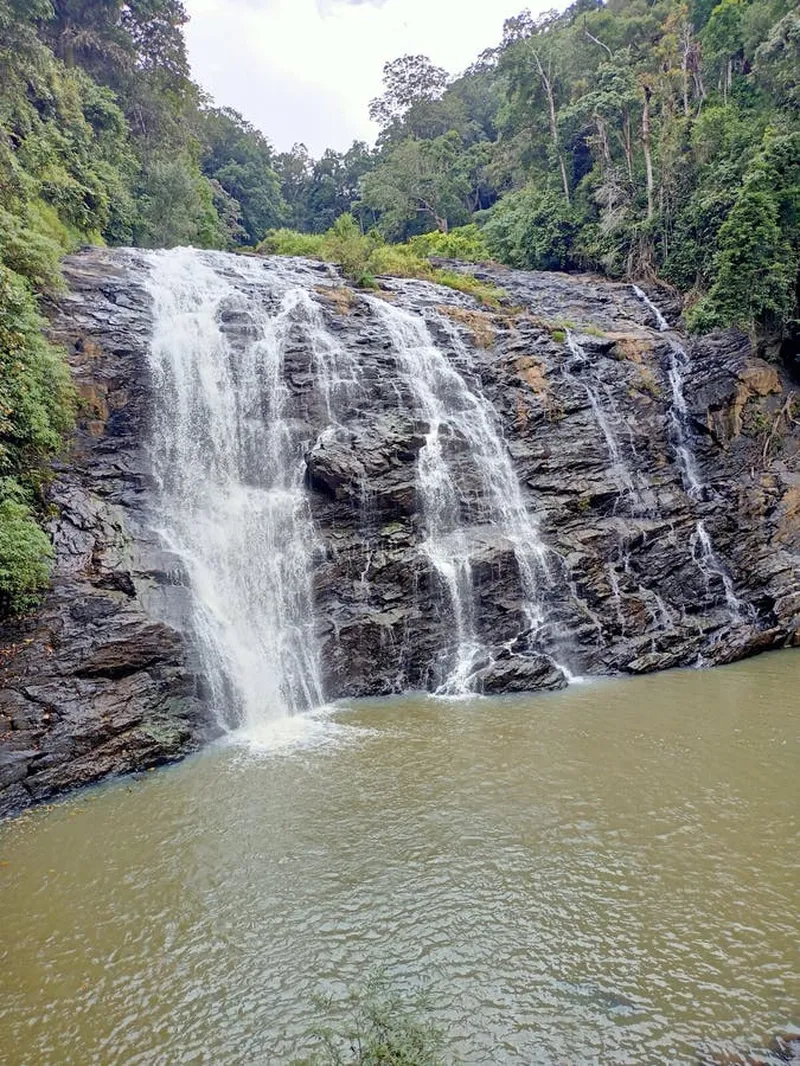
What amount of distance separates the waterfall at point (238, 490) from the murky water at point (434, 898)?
2.22 meters

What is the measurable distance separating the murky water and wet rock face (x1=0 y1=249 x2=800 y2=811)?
1886mm

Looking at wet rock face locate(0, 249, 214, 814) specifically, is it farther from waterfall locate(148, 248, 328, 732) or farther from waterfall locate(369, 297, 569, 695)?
waterfall locate(369, 297, 569, 695)

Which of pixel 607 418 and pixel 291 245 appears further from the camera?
pixel 291 245

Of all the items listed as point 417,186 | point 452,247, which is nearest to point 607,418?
point 452,247

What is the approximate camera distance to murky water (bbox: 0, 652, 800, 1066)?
4266 millimetres

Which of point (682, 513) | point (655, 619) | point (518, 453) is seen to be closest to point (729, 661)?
point (655, 619)

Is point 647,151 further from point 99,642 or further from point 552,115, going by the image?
point 99,642

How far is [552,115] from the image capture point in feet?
93.2

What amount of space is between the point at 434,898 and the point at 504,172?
123 ft

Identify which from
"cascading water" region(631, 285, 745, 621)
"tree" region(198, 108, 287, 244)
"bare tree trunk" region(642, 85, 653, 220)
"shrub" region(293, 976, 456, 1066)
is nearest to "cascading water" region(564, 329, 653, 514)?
"cascading water" region(631, 285, 745, 621)

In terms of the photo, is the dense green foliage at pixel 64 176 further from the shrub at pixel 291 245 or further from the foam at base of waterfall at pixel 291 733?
the foam at base of waterfall at pixel 291 733

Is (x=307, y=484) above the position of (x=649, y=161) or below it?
below

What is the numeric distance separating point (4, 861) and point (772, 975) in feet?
23.4

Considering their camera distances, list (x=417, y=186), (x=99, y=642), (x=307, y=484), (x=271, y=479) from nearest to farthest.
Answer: (x=99, y=642), (x=307, y=484), (x=271, y=479), (x=417, y=186)
